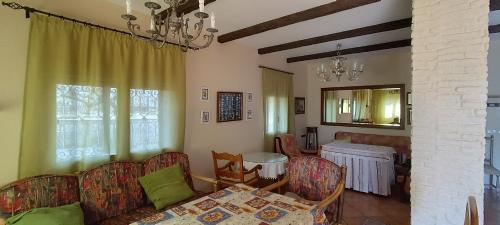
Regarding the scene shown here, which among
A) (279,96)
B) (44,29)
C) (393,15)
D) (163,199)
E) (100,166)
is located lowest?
(163,199)

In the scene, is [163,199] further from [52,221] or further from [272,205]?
[272,205]

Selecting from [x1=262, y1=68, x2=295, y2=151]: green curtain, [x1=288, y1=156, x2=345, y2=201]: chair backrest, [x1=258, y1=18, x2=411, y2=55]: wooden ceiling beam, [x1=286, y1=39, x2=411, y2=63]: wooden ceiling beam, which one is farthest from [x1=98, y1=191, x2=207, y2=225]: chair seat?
[x1=286, y1=39, x2=411, y2=63]: wooden ceiling beam

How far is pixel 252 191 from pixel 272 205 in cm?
29

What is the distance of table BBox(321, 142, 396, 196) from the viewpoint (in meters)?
3.55

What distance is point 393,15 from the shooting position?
2764mm

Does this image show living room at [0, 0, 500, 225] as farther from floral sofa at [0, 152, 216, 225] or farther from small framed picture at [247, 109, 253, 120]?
small framed picture at [247, 109, 253, 120]

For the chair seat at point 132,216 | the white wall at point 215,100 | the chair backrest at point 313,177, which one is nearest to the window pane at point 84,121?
the chair seat at point 132,216

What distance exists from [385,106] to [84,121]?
5235 mm

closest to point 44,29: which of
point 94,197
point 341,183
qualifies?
point 94,197

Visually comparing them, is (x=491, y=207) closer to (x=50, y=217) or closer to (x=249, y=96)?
(x=249, y=96)

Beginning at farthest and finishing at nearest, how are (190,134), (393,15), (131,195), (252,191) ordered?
(190,134) → (393,15) → (131,195) → (252,191)

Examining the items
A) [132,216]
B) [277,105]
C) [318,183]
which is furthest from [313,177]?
[277,105]

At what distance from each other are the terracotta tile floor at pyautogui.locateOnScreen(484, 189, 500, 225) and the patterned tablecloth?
2.75 metres

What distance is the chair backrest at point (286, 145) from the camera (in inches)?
173
